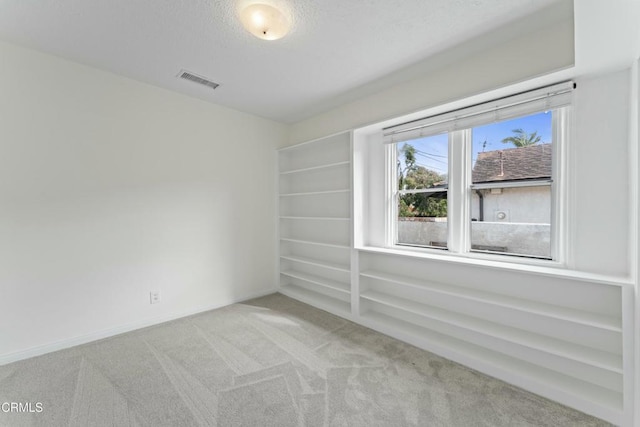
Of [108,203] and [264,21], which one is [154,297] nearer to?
[108,203]

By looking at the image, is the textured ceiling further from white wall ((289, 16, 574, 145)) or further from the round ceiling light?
white wall ((289, 16, 574, 145))

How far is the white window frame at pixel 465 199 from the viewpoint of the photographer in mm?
2004

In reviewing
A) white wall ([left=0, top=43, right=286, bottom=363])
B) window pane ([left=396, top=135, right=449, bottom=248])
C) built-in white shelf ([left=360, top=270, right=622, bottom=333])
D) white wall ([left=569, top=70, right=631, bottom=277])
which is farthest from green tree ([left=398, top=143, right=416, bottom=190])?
white wall ([left=0, top=43, right=286, bottom=363])

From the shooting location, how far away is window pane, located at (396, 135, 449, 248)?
270 centimetres

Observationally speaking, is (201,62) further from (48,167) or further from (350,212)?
(350,212)

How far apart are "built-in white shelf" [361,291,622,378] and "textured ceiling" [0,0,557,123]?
2.26 m

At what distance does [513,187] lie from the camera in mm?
2254

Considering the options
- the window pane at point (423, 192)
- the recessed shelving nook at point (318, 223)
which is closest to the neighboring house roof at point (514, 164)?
the window pane at point (423, 192)

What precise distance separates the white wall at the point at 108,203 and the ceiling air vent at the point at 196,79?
0.45 metres

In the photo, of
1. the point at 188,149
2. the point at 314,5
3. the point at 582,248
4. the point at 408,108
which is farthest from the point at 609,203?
the point at 188,149

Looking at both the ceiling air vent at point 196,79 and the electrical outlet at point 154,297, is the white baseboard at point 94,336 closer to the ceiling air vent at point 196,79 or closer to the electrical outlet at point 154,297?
the electrical outlet at point 154,297

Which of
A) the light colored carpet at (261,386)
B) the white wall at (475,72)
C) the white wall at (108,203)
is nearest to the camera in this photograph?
the light colored carpet at (261,386)

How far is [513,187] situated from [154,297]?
3.71m

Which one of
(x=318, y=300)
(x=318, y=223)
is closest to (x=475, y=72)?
(x=318, y=223)
